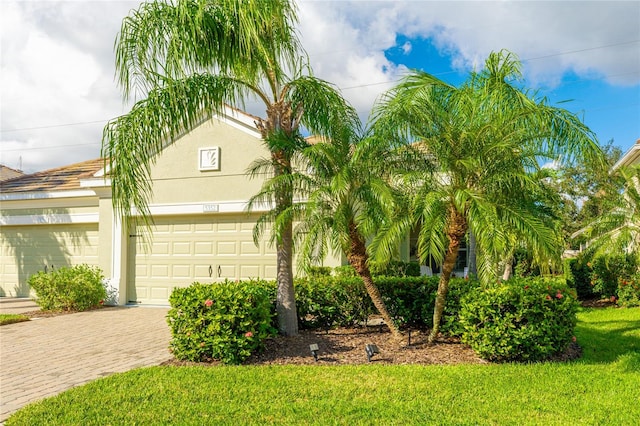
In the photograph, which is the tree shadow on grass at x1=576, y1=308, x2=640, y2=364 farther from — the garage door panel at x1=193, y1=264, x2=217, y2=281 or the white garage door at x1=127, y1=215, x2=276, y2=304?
the garage door panel at x1=193, y1=264, x2=217, y2=281

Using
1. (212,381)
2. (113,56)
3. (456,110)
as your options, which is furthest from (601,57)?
(212,381)

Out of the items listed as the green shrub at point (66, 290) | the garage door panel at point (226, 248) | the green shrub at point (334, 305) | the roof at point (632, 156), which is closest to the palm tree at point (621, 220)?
the roof at point (632, 156)

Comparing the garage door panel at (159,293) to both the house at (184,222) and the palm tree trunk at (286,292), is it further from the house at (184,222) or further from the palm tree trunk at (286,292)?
the palm tree trunk at (286,292)

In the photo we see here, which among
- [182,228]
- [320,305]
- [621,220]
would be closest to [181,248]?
[182,228]

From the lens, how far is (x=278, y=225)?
714 centimetres

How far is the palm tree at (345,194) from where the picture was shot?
685 cm

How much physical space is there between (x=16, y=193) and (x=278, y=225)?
12595 millimetres

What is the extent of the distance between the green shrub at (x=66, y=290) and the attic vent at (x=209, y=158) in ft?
13.5

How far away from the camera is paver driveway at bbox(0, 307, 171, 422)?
575cm

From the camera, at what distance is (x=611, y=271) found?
13336 millimetres

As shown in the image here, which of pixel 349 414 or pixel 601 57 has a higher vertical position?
pixel 601 57

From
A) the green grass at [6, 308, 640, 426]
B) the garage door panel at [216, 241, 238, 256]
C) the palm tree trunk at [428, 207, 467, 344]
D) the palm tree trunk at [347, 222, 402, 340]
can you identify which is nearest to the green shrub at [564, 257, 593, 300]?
the green grass at [6, 308, 640, 426]

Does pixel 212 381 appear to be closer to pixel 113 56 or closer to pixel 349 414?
pixel 349 414

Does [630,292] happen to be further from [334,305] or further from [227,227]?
[227,227]
